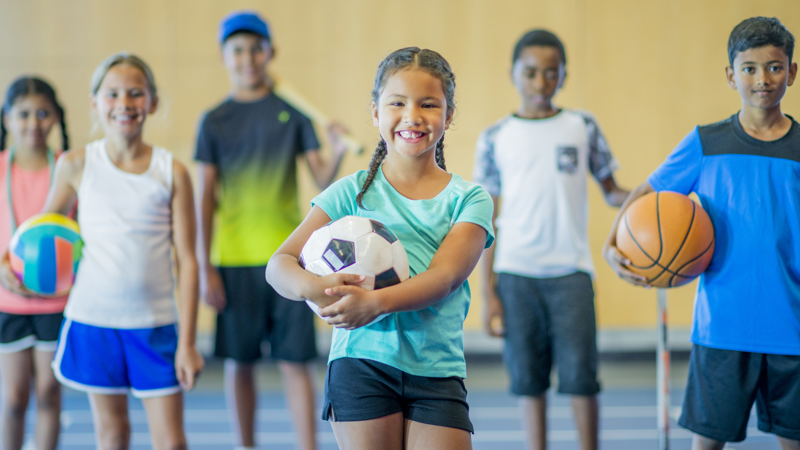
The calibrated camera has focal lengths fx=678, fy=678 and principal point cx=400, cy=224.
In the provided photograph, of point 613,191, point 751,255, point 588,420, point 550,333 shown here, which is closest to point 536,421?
point 588,420

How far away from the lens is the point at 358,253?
1.50 meters

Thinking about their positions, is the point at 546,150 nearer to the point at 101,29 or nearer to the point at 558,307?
the point at 558,307

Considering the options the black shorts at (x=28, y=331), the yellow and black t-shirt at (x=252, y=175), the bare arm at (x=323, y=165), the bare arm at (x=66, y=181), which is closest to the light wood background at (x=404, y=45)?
the bare arm at (x=323, y=165)

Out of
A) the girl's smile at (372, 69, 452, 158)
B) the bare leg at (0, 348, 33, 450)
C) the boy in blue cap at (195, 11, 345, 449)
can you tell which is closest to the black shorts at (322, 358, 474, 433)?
the girl's smile at (372, 69, 452, 158)

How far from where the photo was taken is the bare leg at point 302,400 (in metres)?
3.03

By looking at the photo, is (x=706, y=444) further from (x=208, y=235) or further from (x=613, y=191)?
(x=208, y=235)

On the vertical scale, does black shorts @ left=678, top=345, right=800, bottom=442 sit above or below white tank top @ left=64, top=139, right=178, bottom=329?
below

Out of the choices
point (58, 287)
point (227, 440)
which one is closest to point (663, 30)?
point (227, 440)

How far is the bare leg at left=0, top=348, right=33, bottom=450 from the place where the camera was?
277cm

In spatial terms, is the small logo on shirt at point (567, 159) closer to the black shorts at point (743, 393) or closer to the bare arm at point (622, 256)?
the bare arm at point (622, 256)

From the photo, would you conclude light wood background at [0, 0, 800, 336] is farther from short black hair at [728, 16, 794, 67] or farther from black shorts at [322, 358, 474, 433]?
black shorts at [322, 358, 474, 433]

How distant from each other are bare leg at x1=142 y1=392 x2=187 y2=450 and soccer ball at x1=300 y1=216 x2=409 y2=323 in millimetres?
1088

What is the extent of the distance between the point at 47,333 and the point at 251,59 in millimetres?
1502

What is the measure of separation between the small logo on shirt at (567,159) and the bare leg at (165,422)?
1.73 metres
